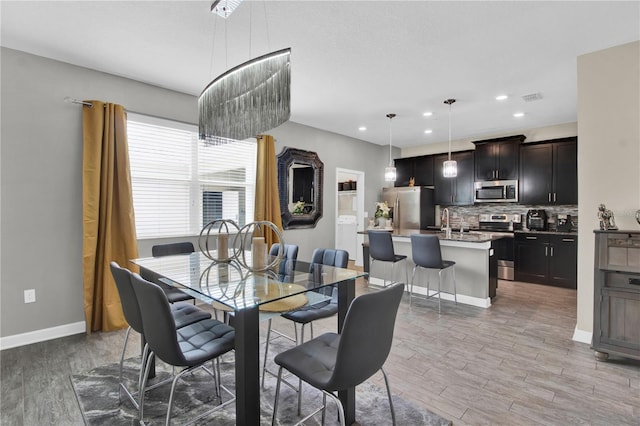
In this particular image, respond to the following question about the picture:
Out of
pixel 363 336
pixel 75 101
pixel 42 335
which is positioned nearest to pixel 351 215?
pixel 75 101

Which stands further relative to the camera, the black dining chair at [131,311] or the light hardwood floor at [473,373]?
the light hardwood floor at [473,373]

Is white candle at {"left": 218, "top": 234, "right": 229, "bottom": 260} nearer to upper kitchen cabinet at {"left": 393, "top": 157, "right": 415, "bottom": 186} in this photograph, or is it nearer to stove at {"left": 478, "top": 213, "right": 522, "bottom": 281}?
stove at {"left": 478, "top": 213, "right": 522, "bottom": 281}

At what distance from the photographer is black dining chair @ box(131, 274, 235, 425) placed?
4.65 feet

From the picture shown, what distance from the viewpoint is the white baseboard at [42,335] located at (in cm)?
283

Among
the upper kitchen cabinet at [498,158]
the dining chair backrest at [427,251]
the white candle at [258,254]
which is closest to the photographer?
the white candle at [258,254]

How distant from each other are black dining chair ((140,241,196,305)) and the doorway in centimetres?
390

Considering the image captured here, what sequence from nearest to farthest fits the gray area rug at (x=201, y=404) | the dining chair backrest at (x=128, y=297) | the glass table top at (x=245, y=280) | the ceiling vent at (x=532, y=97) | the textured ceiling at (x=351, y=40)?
the glass table top at (x=245, y=280), the dining chair backrest at (x=128, y=297), the gray area rug at (x=201, y=404), the textured ceiling at (x=351, y=40), the ceiling vent at (x=532, y=97)

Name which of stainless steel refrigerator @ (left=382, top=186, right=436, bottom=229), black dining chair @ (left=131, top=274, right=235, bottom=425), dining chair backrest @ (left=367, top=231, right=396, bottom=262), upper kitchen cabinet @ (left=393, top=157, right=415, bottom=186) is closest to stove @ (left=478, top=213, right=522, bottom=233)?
stainless steel refrigerator @ (left=382, top=186, right=436, bottom=229)

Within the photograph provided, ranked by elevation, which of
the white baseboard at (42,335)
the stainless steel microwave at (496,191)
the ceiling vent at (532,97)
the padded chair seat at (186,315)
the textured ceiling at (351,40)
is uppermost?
the textured ceiling at (351,40)

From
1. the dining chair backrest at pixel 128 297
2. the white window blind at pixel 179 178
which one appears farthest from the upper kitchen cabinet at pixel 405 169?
the dining chair backrest at pixel 128 297

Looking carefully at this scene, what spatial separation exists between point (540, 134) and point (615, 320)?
3975 mm

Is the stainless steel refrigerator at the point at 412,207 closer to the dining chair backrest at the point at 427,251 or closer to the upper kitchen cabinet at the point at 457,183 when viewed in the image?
the upper kitchen cabinet at the point at 457,183

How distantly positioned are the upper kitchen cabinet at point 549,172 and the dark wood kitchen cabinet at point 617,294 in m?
2.96

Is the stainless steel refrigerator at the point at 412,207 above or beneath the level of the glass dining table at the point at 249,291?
above
